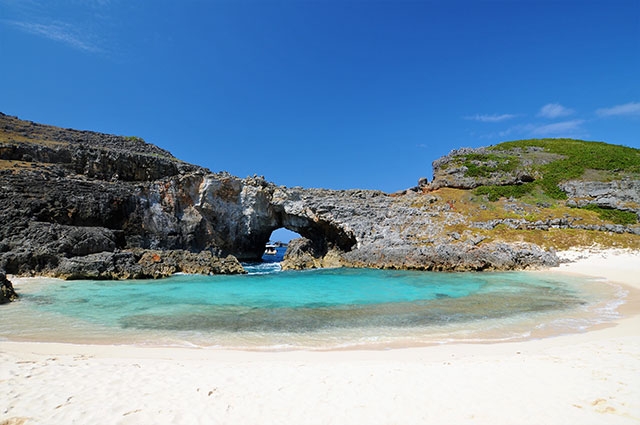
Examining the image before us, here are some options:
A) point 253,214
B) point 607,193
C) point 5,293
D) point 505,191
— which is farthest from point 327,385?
point 607,193

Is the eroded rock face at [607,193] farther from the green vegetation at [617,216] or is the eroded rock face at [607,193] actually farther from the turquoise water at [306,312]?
the turquoise water at [306,312]

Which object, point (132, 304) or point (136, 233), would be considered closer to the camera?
point (132, 304)

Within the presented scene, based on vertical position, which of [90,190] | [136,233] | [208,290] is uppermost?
[90,190]

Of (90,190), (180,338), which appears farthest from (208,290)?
(90,190)

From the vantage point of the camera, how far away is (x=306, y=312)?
1238 centimetres

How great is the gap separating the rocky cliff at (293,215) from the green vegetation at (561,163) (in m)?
0.23

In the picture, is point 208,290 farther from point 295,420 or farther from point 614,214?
point 614,214

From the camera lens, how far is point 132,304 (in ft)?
45.5

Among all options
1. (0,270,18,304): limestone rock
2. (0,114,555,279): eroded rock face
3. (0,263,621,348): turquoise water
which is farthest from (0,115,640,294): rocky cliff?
(0,270,18,304): limestone rock

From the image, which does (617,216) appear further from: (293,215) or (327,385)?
(327,385)

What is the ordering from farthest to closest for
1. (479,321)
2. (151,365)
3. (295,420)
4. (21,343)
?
(479,321), (21,343), (151,365), (295,420)

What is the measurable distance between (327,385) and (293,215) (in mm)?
32492

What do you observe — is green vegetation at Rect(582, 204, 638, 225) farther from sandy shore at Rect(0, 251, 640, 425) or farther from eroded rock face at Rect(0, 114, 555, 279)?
sandy shore at Rect(0, 251, 640, 425)

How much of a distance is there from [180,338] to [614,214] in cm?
3863
